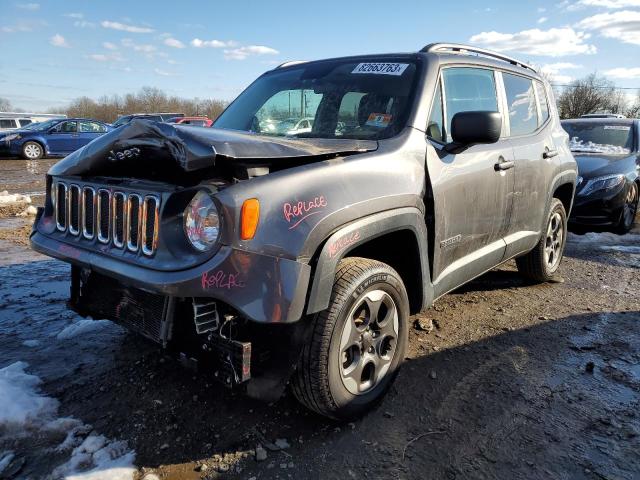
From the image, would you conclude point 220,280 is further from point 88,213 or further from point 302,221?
point 88,213

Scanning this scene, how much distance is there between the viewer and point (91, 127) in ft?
66.0

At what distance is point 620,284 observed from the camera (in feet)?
17.0

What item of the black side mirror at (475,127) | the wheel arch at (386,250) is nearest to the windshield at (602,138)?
the black side mirror at (475,127)

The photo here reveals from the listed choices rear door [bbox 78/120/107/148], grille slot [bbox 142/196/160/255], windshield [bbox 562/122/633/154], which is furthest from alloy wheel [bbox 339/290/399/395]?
rear door [bbox 78/120/107/148]

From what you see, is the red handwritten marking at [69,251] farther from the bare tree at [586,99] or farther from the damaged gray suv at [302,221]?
the bare tree at [586,99]

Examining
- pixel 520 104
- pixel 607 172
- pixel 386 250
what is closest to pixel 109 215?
pixel 386 250

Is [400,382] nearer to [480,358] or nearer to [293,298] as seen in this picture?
[480,358]

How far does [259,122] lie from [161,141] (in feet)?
5.04

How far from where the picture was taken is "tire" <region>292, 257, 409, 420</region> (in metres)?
2.39

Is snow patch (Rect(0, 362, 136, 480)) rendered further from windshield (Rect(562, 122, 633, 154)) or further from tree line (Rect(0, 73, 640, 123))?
tree line (Rect(0, 73, 640, 123))

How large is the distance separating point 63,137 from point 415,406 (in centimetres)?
2035

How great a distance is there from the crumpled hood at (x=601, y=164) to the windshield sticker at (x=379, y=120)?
18.3 feet

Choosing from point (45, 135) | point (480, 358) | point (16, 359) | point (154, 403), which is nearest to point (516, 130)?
point (480, 358)

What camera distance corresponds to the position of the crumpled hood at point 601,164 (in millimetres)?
7461
